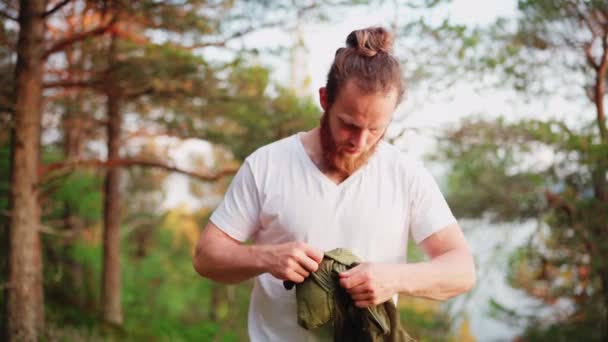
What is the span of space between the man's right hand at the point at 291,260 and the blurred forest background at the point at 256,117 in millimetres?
4115

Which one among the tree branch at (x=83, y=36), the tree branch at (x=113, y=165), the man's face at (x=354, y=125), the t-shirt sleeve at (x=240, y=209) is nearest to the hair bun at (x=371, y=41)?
the man's face at (x=354, y=125)

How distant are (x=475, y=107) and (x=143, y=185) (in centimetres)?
1101

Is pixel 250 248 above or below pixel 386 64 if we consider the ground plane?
below

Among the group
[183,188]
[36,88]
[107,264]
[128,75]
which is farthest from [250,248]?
[183,188]

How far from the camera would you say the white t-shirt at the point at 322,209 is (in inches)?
72.2

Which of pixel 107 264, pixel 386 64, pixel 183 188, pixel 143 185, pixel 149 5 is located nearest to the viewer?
pixel 386 64

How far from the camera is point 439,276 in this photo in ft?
5.52

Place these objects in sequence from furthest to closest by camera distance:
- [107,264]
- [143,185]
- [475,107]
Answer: [143,185]
[107,264]
[475,107]

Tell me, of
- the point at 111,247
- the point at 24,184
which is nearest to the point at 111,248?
the point at 111,247

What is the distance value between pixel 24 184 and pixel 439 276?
5.79 metres

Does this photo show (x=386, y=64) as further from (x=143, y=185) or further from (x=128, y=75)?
(x=143, y=185)

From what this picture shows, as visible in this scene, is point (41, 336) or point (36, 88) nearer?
point (36, 88)

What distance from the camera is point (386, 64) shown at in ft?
5.86

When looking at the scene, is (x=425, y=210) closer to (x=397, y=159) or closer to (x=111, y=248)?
(x=397, y=159)
